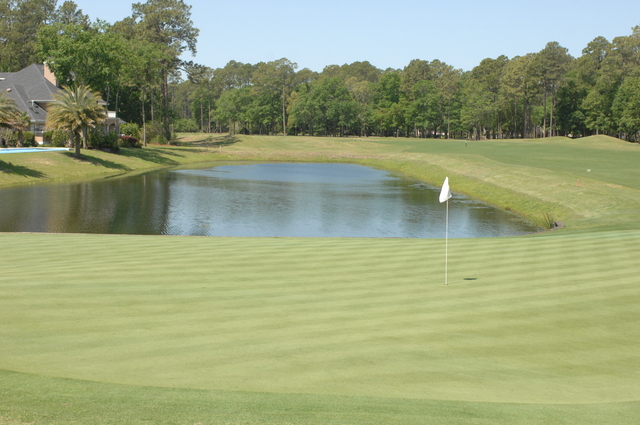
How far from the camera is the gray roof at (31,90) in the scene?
6938cm

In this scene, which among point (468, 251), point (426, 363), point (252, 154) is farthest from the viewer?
point (252, 154)

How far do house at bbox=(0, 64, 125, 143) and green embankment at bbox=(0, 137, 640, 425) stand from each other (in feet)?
185

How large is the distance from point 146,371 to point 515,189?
41.5 meters

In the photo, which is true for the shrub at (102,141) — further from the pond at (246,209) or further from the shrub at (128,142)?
the pond at (246,209)

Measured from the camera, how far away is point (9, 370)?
7656mm

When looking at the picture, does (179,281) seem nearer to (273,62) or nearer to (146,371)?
(146,371)

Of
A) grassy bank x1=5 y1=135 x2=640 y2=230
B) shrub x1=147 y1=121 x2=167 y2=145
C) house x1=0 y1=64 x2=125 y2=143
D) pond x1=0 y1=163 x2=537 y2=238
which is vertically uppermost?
house x1=0 y1=64 x2=125 y2=143

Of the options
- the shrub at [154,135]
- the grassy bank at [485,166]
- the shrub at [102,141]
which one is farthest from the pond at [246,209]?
the shrub at [154,135]

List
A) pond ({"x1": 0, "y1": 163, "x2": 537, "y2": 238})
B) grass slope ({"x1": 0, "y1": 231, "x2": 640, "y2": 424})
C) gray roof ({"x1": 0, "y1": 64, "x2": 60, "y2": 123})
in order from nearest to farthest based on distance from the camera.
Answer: grass slope ({"x1": 0, "y1": 231, "x2": 640, "y2": 424}) → pond ({"x1": 0, "y1": 163, "x2": 537, "y2": 238}) → gray roof ({"x1": 0, "y1": 64, "x2": 60, "y2": 123})

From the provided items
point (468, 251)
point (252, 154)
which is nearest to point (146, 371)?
point (468, 251)

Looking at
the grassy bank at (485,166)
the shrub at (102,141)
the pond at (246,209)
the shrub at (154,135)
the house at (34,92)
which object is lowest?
the pond at (246,209)

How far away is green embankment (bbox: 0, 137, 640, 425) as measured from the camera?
6926mm

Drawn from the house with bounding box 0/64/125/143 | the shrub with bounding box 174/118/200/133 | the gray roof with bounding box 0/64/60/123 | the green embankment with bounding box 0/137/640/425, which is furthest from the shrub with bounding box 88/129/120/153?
the shrub with bounding box 174/118/200/133

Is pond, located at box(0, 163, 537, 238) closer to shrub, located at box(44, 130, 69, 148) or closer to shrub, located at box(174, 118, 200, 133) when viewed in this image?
shrub, located at box(44, 130, 69, 148)
